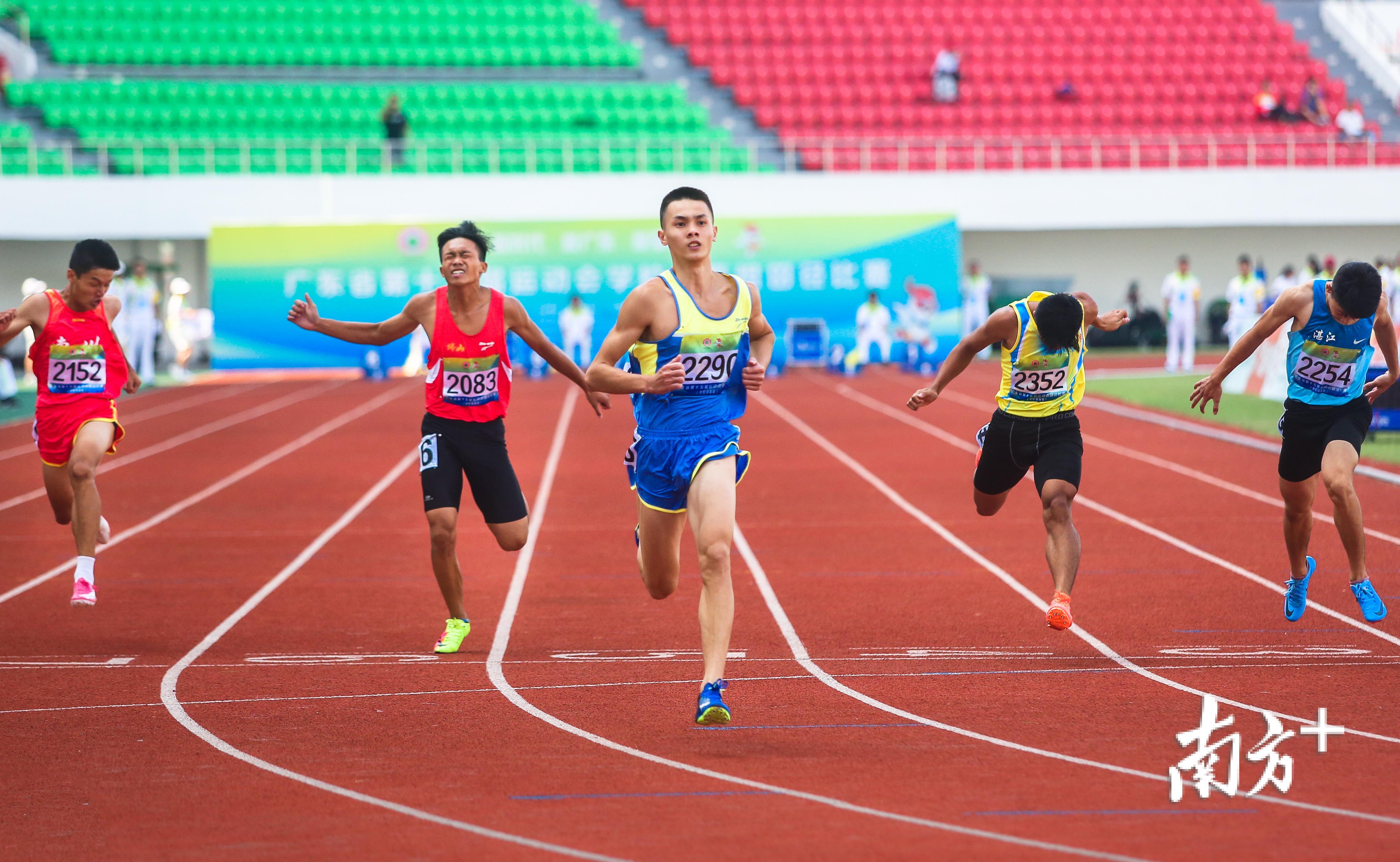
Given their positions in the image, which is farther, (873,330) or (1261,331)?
(873,330)

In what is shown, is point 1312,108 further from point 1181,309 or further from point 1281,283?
point 1181,309

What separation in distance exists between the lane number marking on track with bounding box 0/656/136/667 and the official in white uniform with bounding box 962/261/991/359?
2370 cm

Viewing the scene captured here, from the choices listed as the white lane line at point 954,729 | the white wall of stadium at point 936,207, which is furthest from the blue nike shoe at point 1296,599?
the white wall of stadium at point 936,207

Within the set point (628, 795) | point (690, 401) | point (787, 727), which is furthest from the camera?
point (690, 401)

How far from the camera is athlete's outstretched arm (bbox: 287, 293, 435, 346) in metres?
6.65

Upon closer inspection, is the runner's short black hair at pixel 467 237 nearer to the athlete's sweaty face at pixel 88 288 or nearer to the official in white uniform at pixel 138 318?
the athlete's sweaty face at pixel 88 288

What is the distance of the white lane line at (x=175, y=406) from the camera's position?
16.2m

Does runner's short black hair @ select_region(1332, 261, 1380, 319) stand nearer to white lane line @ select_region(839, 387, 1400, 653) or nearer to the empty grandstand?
white lane line @ select_region(839, 387, 1400, 653)

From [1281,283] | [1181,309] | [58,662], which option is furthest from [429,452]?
[1281,283]

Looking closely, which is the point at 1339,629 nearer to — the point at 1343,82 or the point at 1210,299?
the point at 1210,299

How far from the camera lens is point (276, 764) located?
4871 mm

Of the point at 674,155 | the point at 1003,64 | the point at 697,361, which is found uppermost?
the point at 1003,64

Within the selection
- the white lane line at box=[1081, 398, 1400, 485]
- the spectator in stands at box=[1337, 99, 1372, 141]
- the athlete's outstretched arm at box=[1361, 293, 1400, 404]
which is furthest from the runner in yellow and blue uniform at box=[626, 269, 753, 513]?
the spectator in stands at box=[1337, 99, 1372, 141]

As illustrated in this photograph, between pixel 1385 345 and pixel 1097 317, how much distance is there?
132 centimetres
